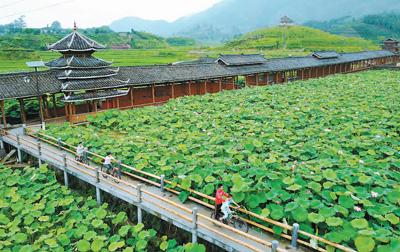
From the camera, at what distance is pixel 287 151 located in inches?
464

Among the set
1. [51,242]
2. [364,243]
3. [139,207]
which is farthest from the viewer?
[139,207]

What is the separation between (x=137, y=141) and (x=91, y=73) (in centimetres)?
745

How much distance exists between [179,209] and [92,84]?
12.4 m

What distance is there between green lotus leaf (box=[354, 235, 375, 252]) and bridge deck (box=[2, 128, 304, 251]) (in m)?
1.17

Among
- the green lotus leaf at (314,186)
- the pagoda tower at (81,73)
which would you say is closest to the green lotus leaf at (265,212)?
the green lotus leaf at (314,186)

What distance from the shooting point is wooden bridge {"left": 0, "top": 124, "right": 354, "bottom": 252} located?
7.19 metres

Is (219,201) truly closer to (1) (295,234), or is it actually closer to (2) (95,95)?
(1) (295,234)

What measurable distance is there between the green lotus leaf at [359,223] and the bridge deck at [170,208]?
1.21 metres

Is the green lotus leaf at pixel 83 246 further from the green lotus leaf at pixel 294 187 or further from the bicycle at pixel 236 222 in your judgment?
the green lotus leaf at pixel 294 187

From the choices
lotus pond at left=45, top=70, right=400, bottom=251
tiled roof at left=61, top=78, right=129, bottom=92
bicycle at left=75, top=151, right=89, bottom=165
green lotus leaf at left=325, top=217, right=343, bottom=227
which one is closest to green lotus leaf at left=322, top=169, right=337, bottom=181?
lotus pond at left=45, top=70, right=400, bottom=251

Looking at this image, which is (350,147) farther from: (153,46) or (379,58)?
(153,46)

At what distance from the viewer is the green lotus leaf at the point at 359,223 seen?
685 cm

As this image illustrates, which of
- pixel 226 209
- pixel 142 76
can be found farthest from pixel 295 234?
pixel 142 76

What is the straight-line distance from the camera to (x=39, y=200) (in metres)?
11.3
